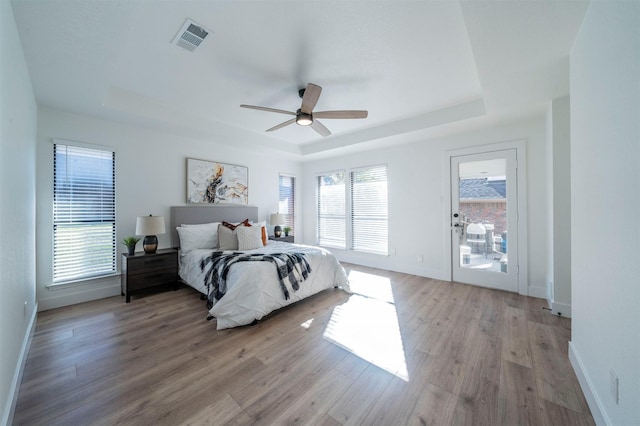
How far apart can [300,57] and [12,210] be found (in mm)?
2456

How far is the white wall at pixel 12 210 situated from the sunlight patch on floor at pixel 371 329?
216cm

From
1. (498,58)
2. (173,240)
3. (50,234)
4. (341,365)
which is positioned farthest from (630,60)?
(50,234)

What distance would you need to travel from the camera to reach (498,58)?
2027mm

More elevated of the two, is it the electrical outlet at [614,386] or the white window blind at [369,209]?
the white window blind at [369,209]

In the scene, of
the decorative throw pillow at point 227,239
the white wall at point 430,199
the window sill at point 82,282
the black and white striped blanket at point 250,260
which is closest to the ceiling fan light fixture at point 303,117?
the black and white striped blanket at point 250,260

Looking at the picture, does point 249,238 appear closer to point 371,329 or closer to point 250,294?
point 250,294

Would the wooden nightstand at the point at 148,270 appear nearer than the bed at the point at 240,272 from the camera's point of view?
No

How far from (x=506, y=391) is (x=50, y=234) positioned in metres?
4.85

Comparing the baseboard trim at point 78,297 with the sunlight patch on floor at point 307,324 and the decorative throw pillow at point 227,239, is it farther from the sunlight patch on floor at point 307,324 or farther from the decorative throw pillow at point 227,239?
the sunlight patch on floor at point 307,324

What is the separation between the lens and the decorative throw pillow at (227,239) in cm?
367

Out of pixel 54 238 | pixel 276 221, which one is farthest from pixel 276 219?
pixel 54 238

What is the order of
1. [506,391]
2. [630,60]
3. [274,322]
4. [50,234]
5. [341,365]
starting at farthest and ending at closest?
[50,234], [274,322], [341,365], [506,391], [630,60]

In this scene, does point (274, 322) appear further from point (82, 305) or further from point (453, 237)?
point (453, 237)

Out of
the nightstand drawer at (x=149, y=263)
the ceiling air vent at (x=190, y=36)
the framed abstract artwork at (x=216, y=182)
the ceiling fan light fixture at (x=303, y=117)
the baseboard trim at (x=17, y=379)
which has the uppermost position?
the ceiling air vent at (x=190, y=36)
